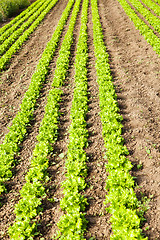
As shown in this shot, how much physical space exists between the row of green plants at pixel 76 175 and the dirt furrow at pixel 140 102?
157 cm

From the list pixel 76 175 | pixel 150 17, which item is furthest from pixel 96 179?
pixel 150 17

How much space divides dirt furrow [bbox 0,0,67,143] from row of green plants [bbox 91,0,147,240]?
444 cm

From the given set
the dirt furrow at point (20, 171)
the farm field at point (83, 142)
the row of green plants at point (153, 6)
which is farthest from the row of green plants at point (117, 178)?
the row of green plants at point (153, 6)

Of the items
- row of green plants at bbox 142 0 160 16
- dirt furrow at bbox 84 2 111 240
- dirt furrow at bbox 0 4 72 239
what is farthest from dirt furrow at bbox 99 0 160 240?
row of green plants at bbox 142 0 160 16

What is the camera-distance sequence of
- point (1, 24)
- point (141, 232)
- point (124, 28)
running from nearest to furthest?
1. point (141, 232)
2. point (124, 28)
3. point (1, 24)

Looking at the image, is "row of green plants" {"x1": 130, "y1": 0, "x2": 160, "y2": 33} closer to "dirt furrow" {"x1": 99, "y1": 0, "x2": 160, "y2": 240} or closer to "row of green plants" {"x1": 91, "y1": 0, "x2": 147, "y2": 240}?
"dirt furrow" {"x1": 99, "y1": 0, "x2": 160, "y2": 240}

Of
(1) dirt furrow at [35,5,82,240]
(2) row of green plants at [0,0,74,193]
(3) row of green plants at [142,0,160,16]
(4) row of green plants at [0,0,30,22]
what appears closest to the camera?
(1) dirt furrow at [35,5,82,240]

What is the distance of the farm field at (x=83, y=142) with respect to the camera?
17.0 ft

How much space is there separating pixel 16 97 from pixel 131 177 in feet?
25.7

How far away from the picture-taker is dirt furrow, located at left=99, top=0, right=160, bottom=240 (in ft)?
18.9

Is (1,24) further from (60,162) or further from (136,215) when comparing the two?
(136,215)

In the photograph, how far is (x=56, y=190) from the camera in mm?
6133

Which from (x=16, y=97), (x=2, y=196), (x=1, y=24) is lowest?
(x=2, y=196)

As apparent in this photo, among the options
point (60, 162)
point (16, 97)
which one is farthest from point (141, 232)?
point (16, 97)
